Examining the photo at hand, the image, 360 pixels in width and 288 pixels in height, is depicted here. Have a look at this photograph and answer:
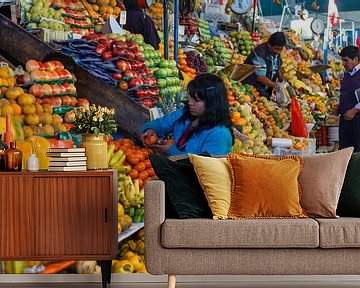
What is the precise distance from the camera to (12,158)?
4906 mm

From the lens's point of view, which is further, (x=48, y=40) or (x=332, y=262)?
(x=48, y=40)

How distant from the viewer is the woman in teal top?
5426 mm

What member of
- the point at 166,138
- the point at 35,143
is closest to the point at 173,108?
the point at 166,138

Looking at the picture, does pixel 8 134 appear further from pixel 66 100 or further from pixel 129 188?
pixel 129 188

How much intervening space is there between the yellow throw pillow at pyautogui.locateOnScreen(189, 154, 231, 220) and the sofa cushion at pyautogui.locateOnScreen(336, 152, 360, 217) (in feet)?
2.29

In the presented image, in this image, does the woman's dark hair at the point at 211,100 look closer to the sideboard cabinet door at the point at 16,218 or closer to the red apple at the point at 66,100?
the red apple at the point at 66,100

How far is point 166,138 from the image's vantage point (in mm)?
5527

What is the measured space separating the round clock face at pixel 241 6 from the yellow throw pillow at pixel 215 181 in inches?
54.9

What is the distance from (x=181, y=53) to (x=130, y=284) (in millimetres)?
1633

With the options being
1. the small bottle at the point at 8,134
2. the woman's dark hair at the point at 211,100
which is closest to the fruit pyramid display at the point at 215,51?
the woman's dark hair at the point at 211,100

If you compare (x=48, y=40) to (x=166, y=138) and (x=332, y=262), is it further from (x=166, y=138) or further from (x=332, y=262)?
(x=332, y=262)

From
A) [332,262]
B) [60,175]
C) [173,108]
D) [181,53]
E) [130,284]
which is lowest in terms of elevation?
[130,284]

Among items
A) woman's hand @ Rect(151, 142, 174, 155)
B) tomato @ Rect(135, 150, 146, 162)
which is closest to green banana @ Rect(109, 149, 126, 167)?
tomato @ Rect(135, 150, 146, 162)

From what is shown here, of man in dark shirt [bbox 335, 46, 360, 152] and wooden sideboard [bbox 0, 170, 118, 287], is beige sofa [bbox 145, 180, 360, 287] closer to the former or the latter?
wooden sideboard [bbox 0, 170, 118, 287]
